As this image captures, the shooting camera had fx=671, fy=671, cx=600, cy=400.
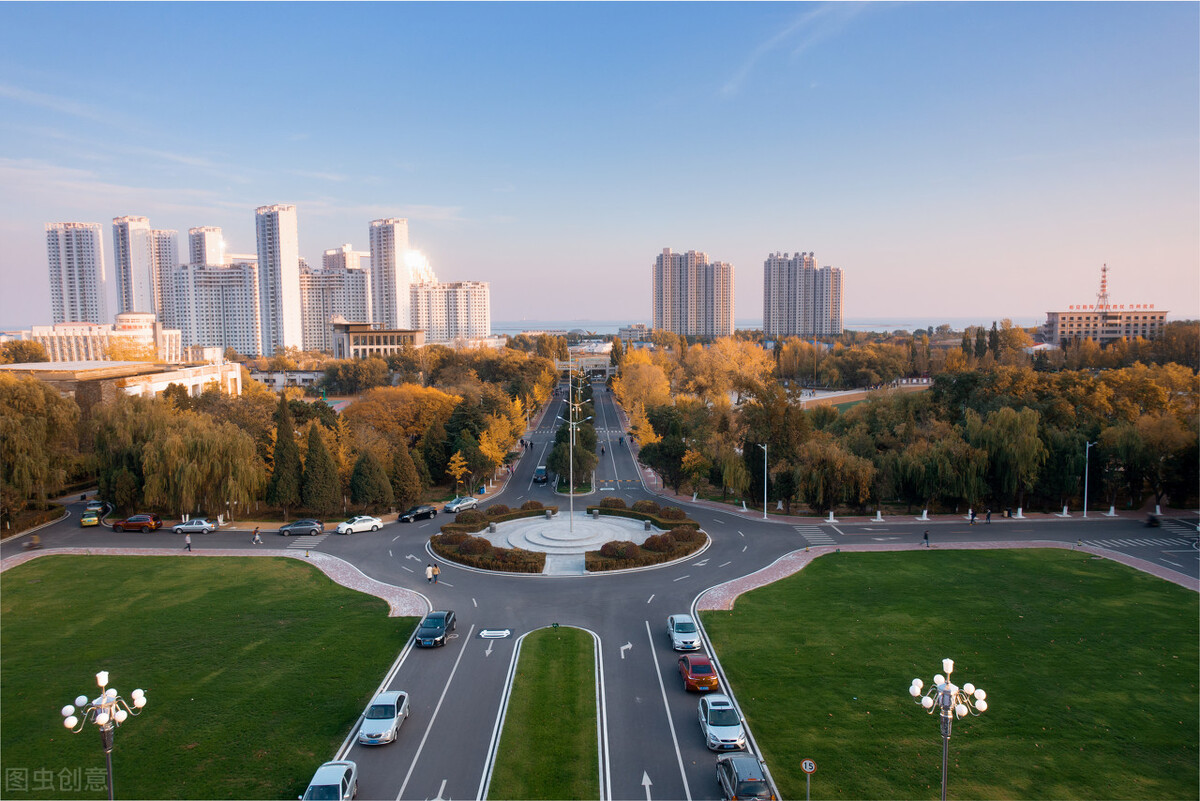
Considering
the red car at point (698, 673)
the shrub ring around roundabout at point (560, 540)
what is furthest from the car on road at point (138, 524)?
the red car at point (698, 673)

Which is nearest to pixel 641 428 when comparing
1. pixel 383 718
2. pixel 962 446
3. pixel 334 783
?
pixel 962 446

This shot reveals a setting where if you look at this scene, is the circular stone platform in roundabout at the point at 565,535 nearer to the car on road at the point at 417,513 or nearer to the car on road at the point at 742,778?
the car on road at the point at 417,513

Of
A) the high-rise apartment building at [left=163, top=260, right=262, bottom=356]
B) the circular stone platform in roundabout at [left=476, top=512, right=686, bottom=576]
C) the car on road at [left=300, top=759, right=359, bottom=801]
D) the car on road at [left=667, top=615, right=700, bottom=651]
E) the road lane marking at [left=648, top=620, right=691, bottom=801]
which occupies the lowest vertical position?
the circular stone platform in roundabout at [left=476, top=512, right=686, bottom=576]

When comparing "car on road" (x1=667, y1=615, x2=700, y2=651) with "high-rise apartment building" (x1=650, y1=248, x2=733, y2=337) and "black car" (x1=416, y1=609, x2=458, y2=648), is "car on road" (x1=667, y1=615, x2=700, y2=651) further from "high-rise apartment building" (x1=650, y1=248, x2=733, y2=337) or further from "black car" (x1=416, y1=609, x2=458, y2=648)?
"high-rise apartment building" (x1=650, y1=248, x2=733, y2=337)

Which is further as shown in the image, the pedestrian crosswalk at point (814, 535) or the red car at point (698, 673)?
the pedestrian crosswalk at point (814, 535)

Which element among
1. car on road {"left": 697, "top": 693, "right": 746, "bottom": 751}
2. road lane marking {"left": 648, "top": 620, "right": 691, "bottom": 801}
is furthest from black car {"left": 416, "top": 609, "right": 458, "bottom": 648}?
car on road {"left": 697, "top": 693, "right": 746, "bottom": 751}

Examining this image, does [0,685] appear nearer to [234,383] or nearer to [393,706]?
[393,706]
